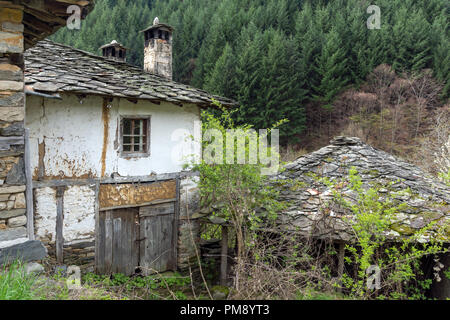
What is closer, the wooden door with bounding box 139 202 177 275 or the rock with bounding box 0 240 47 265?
the rock with bounding box 0 240 47 265

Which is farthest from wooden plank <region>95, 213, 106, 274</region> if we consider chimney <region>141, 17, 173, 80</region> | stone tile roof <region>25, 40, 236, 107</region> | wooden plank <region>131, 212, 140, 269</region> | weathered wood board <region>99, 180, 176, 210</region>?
chimney <region>141, 17, 173, 80</region>

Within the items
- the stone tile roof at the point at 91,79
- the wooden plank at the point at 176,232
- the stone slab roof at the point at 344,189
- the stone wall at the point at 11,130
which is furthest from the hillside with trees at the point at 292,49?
the stone wall at the point at 11,130

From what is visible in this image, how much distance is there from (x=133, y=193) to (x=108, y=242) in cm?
120

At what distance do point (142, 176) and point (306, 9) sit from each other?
25116mm

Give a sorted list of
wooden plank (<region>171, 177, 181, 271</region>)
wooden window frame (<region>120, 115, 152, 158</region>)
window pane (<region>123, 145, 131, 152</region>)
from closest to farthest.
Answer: wooden window frame (<region>120, 115, 152, 158</region>) → window pane (<region>123, 145, 131, 152</region>) → wooden plank (<region>171, 177, 181, 271</region>)

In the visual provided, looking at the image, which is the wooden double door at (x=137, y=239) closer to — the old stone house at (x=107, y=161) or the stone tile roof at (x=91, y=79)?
the old stone house at (x=107, y=161)

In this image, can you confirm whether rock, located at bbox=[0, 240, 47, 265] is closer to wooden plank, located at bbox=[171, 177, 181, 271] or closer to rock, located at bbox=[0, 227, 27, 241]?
rock, located at bbox=[0, 227, 27, 241]

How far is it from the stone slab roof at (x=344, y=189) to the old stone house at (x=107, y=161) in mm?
2359

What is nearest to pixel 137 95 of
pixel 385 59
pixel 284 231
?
pixel 284 231

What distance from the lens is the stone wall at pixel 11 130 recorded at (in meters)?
3.28

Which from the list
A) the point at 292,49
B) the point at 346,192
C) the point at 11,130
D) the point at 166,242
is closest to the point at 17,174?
the point at 11,130

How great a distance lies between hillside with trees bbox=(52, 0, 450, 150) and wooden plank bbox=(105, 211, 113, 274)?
1505 centimetres

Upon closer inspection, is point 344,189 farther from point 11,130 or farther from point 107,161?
point 11,130

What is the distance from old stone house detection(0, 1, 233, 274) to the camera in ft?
20.3
